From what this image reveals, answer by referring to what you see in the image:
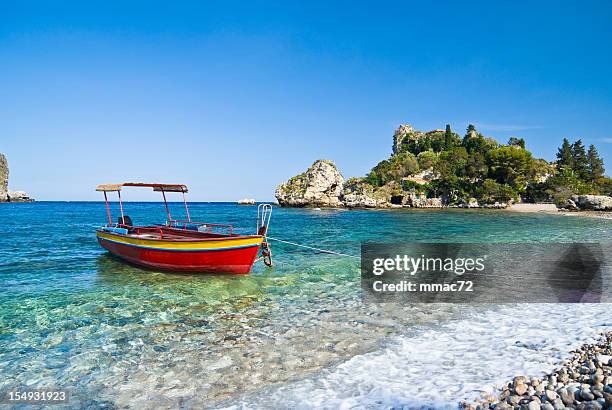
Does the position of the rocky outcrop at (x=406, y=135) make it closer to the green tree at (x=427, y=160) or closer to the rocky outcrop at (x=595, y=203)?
the green tree at (x=427, y=160)

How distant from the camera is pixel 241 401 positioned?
18.6 feet

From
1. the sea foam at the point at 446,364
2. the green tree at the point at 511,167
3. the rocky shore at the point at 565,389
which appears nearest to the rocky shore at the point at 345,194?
the green tree at the point at 511,167

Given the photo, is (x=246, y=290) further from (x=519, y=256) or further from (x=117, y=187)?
(x=519, y=256)

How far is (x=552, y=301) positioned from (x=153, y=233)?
58.3 ft

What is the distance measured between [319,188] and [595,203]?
196 ft

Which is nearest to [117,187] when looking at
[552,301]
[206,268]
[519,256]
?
[206,268]

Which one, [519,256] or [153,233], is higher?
[153,233]

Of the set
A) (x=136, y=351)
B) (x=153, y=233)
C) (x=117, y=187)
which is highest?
(x=117, y=187)

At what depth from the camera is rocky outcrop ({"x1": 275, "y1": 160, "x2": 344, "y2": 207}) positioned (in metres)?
100

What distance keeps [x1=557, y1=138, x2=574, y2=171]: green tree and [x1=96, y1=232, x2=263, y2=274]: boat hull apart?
114 metres

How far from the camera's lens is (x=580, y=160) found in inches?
4043

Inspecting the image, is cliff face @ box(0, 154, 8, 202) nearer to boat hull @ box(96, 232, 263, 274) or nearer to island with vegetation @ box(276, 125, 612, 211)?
island with vegetation @ box(276, 125, 612, 211)

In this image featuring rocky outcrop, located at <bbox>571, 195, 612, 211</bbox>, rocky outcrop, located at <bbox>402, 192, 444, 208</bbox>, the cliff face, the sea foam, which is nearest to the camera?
the sea foam

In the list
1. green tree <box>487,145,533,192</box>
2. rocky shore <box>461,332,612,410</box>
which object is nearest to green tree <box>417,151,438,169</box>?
green tree <box>487,145,533,192</box>
